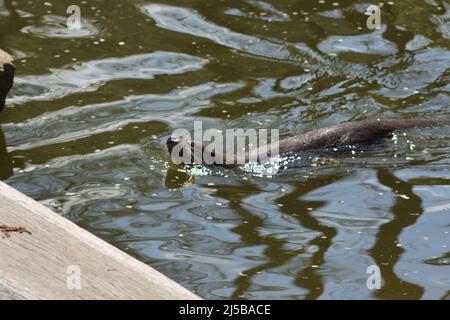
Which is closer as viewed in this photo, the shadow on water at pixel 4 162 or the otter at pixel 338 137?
the shadow on water at pixel 4 162

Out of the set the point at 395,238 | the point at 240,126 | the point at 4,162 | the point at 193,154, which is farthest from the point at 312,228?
the point at 4,162

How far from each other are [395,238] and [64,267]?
9.13ft

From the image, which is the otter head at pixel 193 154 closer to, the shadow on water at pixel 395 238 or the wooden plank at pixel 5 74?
the shadow on water at pixel 395 238

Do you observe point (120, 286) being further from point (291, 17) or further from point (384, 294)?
point (291, 17)

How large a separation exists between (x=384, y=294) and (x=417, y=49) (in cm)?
426

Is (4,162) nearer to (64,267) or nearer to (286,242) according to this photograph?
(286,242)

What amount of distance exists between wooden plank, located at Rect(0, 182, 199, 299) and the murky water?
5.26 ft

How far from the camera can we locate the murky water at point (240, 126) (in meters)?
5.18

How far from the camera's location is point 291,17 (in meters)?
9.16

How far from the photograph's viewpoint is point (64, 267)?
3018 millimetres

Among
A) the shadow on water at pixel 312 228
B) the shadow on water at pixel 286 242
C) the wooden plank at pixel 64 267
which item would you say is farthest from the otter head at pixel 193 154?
the wooden plank at pixel 64 267

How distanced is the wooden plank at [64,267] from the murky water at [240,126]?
5.26 ft

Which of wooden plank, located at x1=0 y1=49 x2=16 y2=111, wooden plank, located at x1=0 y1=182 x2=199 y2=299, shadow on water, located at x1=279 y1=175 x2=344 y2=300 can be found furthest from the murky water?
wooden plank, located at x1=0 y1=182 x2=199 y2=299

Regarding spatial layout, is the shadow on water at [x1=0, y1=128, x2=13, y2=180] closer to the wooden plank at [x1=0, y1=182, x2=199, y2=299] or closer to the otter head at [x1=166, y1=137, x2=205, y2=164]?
the otter head at [x1=166, y1=137, x2=205, y2=164]
